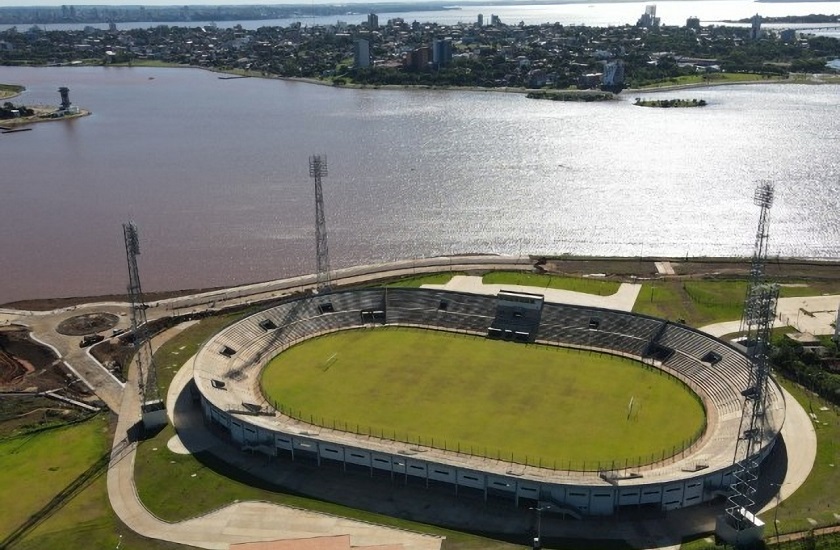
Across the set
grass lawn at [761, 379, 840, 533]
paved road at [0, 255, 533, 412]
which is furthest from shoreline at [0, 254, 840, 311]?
grass lawn at [761, 379, 840, 533]

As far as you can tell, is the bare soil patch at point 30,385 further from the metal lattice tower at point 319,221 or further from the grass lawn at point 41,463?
the metal lattice tower at point 319,221

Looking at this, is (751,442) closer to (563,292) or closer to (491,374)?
(491,374)

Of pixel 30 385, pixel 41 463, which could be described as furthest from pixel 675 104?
pixel 41 463

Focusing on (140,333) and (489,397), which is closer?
(489,397)

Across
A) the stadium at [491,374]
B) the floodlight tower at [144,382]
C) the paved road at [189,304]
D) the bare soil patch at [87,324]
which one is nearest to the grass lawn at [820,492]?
the stadium at [491,374]

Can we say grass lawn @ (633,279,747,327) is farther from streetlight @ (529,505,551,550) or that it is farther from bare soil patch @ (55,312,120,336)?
bare soil patch @ (55,312,120,336)

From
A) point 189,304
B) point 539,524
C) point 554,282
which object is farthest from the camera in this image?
point 554,282
